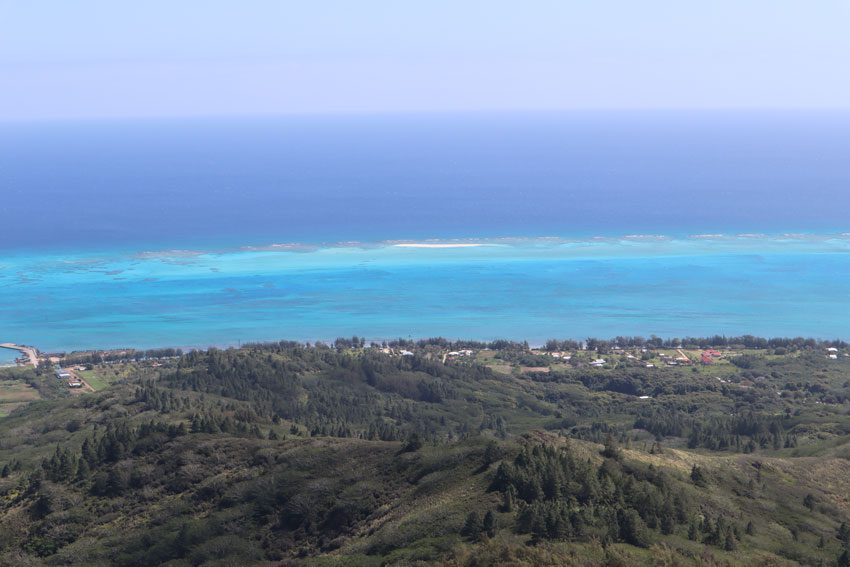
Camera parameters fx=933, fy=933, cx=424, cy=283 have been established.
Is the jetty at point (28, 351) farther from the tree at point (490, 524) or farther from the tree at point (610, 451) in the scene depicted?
the tree at point (490, 524)

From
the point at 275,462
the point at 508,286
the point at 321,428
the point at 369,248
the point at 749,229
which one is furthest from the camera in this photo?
the point at 749,229

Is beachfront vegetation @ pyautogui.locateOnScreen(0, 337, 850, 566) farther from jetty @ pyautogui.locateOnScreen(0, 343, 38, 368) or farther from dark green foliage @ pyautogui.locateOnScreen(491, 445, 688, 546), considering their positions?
jetty @ pyautogui.locateOnScreen(0, 343, 38, 368)

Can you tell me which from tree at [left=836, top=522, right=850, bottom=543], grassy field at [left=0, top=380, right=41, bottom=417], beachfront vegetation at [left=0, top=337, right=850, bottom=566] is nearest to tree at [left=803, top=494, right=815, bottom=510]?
beachfront vegetation at [left=0, top=337, right=850, bottom=566]

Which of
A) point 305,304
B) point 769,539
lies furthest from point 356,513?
point 305,304

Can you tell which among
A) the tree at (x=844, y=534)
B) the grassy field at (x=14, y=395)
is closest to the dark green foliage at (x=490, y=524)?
the tree at (x=844, y=534)

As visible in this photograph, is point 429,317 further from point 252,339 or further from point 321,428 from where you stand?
point 321,428

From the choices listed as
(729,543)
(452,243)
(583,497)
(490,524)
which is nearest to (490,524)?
(490,524)

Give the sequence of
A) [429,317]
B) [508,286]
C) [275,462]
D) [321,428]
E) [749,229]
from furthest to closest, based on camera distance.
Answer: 1. [749,229]
2. [508,286]
3. [429,317]
4. [321,428]
5. [275,462]
